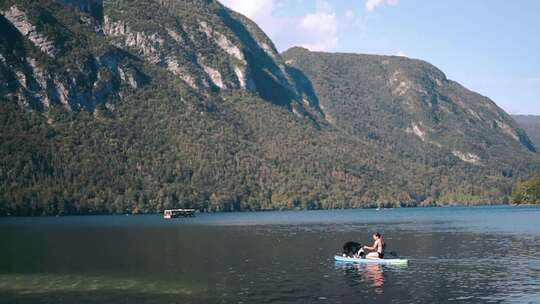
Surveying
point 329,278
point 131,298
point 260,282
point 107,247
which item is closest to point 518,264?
point 329,278

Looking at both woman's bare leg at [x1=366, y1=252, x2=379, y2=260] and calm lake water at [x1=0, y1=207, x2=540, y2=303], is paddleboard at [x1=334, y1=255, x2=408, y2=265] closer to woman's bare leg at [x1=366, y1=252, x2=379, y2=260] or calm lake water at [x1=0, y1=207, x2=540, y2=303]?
woman's bare leg at [x1=366, y1=252, x2=379, y2=260]

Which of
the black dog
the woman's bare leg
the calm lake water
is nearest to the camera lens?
the calm lake water

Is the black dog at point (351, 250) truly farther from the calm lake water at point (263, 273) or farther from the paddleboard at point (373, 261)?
the calm lake water at point (263, 273)

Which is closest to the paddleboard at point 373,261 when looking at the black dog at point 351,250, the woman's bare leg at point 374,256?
the woman's bare leg at point 374,256

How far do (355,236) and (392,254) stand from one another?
171 feet

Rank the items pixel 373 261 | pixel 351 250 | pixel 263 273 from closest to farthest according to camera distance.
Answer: pixel 263 273 → pixel 373 261 → pixel 351 250

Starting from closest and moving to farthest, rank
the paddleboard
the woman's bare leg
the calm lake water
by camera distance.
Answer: the calm lake water < the paddleboard < the woman's bare leg

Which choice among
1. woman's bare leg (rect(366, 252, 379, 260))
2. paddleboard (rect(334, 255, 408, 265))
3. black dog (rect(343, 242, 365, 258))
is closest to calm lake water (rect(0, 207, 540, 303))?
paddleboard (rect(334, 255, 408, 265))

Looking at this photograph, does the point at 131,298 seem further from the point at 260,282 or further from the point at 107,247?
the point at 107,247

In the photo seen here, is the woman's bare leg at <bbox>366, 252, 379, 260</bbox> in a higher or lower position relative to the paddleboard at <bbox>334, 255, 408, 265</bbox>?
higher

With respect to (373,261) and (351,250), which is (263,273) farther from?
(351,250)

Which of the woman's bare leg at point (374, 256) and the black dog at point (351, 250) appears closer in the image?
the woman's bare leg at point (374, 256)

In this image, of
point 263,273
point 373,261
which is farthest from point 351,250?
point 263,273

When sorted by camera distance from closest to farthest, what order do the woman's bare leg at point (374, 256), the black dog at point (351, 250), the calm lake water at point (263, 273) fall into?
the calm lake water at point (263, 273), the woman's bare leg at point (374, 256), the black dog at point (351, 250)
